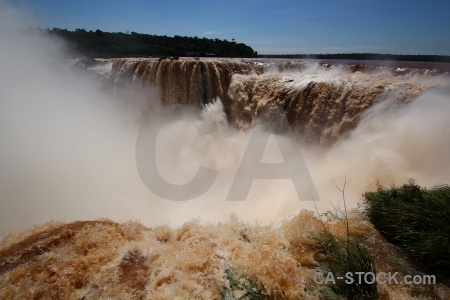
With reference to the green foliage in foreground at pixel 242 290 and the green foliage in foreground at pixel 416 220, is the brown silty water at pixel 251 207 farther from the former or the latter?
the green foliage in foreground at pixel 416 220

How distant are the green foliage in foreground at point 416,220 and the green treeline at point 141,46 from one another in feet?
91.7

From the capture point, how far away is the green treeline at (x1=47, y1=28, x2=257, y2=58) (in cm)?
3319

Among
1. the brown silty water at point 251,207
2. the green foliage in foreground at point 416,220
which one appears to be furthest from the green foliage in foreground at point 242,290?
the green foliage in foreground at point 416,220

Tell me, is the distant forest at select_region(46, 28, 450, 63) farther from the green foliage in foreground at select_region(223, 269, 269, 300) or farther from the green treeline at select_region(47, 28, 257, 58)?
the green foliage in foreground at select_region(223, 269, 269, 300)

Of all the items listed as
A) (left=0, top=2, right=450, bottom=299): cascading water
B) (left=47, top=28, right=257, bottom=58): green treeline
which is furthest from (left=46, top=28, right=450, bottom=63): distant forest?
(left=0, top=2, right=450, bottom=299): cascading water

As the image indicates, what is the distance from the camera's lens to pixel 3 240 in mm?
4375

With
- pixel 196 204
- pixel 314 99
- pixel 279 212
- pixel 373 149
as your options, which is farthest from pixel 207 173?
pixel 373 149

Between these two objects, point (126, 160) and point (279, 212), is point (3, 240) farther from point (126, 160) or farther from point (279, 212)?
point (126, 160)

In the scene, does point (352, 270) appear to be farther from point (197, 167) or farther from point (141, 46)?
Answer: point (141, 46)

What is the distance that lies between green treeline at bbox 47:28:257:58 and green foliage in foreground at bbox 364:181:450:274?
2795 centimetres

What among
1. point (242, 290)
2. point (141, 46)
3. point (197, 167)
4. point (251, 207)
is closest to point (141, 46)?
point (141, 46)

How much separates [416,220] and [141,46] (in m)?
42.6

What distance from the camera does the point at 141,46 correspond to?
39.7 meters

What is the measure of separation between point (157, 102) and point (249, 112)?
5.43m
